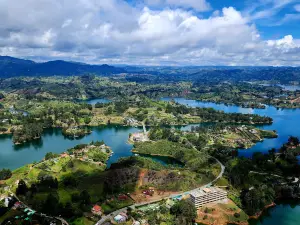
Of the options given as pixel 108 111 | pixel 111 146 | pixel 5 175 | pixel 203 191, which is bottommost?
pixel 111 146

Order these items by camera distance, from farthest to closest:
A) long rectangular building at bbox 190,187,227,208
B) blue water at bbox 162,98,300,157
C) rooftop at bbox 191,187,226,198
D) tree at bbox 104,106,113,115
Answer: tree at bbox 104,106,113,115, blue water at bbox 162,98,300,157, rooftop at bbox 191,187,226,198, long rectangular building at bbox 190,187,227,208

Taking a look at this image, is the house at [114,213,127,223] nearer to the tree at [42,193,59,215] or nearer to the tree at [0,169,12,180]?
the tree at [42,193,59,215]

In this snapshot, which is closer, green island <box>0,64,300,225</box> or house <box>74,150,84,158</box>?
green island <box>0,64,300,225</box>

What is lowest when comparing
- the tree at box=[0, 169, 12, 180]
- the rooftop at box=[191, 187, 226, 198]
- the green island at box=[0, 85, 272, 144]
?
the green island at box=[0, 85, 272, 144]

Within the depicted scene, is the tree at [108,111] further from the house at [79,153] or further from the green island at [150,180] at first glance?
the house at [79,153]

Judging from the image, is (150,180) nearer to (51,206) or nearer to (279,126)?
(51,206)

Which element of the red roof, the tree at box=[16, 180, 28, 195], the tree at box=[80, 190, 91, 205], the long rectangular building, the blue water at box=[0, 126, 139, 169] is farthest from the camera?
the blue water at box=[0, 126, 139, 169]

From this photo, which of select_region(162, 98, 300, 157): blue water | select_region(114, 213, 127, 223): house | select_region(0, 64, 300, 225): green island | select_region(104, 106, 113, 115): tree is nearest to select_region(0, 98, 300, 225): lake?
select_region(162, 98, 300, 157): blue water

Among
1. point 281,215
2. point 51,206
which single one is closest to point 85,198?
point 51,206

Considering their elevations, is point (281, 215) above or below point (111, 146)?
above
